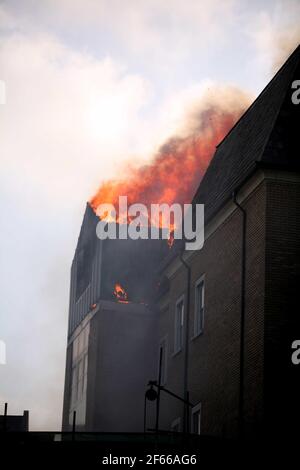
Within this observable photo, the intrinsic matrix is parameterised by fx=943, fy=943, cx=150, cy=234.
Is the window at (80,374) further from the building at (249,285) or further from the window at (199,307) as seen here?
the window at (199,307)

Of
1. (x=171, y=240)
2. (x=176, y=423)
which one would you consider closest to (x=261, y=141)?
(x=176, y=423)

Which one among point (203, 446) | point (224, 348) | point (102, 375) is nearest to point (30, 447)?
point (203, 446)

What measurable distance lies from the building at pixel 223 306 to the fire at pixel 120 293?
0.06 meters

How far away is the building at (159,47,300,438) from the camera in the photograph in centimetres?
2128

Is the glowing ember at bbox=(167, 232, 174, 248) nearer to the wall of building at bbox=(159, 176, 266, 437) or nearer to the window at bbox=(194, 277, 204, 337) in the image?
the wall of building at bbox=(159, 176, 266, 437)

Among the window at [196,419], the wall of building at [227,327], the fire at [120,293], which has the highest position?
the fire at [120,293]

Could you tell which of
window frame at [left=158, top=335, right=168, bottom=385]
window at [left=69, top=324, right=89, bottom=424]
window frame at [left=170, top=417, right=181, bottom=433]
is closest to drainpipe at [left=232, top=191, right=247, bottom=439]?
window frame at [left=170, top=417, right=181, bottom=433]

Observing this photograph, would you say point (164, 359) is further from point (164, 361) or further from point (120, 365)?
point (120, 365)

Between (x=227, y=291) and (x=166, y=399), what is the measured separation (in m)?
7.25

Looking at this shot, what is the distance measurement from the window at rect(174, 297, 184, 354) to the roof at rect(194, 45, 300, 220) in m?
3.36

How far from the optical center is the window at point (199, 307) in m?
27.2

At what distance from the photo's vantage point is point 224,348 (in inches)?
943

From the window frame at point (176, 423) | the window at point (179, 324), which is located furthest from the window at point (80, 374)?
the window frame at point (176, 423)
